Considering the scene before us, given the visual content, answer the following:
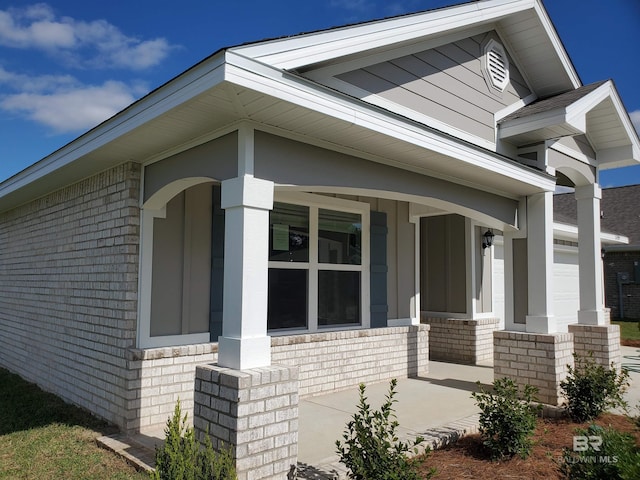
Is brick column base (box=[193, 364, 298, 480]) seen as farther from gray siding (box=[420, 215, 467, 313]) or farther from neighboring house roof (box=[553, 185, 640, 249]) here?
neighboring house roof (box=[553, 185, 640, 249])

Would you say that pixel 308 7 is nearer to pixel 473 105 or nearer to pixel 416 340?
pixel 473 105

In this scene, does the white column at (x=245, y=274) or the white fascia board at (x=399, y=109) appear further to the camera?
the white fascia board at (x=399, y=109)

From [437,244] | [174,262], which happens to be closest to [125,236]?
Answer: [174,262]

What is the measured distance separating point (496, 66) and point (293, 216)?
363cm

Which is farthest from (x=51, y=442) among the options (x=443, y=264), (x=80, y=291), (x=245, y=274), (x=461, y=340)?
(x=443, y=264)

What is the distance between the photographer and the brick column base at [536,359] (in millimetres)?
6479

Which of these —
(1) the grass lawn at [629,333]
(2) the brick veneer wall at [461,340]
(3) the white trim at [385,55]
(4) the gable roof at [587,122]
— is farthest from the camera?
(1) the grass lawn at [629,333]

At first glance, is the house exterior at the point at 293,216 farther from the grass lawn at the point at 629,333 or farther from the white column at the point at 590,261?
the grass lawn at the point at 629,333

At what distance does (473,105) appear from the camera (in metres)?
6.57

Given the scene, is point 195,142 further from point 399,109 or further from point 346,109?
point 399,109

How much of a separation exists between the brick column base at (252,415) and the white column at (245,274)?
14 cm

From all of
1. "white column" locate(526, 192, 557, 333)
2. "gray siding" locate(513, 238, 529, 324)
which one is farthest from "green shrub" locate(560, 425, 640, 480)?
"gray siding" locate(513, 238, 529, 324)

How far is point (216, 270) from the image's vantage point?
19.4ft

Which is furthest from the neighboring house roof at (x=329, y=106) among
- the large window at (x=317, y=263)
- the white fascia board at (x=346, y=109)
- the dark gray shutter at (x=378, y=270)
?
the large window at (x=317, y=263)
